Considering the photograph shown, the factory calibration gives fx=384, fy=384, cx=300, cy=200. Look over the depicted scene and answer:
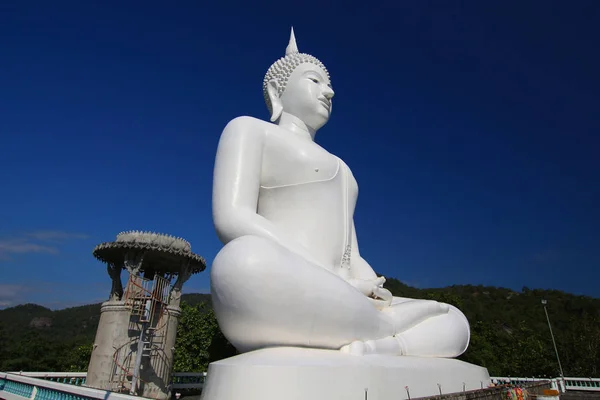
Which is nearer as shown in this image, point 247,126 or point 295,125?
point 247,126

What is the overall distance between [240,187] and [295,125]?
1586 millimetres

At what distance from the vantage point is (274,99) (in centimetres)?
516

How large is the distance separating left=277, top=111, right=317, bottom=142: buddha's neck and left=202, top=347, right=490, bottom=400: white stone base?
9.12 ft

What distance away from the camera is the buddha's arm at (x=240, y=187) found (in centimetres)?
351

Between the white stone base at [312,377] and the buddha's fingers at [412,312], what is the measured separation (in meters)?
0.49

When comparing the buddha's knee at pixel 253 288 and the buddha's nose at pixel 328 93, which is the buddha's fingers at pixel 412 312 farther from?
the buddha's nose at pixel 328 93

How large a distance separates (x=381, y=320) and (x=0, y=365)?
20884mm

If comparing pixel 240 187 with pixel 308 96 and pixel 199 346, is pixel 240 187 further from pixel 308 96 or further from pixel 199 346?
pixel 199 346

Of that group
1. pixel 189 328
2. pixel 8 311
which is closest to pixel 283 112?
pixel 189 328

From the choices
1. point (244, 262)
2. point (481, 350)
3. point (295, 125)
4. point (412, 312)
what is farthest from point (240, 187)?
point (481, 350)

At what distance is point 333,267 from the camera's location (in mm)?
4211

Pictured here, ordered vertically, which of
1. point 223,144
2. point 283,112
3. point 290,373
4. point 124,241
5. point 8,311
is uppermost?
point 8,311

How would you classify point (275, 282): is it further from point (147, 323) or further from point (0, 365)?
point (0, 365)

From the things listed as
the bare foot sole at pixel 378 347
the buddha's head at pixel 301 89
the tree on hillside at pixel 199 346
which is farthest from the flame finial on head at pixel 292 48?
the tree on hillside at pixel 199 346
